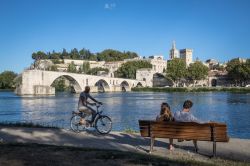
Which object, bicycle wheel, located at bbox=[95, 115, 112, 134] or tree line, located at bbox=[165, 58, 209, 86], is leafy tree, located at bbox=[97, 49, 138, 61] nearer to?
tree line, located at bbox=[165, 58, 209, 86]

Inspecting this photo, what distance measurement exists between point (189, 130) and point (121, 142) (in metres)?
2.31

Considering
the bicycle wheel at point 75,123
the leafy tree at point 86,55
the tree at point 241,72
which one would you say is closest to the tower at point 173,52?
the leafy tree at point 86,55

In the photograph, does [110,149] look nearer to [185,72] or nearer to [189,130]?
[189,130]

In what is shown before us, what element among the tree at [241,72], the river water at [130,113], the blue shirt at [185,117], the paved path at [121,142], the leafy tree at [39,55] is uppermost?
the leafy tree at [39,55]

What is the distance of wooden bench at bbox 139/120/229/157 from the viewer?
7.84 metres

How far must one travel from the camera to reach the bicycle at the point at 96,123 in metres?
11.5

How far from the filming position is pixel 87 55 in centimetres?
18675

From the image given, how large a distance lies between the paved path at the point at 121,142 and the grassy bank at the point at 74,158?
37.2 inches

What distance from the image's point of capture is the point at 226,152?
852 centimetres

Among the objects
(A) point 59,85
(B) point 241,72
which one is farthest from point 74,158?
(A) point 59,85

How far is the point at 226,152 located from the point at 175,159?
66.0 inches

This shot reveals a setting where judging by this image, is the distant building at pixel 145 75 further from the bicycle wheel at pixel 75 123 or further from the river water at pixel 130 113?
the bicycle wheel at pixel 75 123

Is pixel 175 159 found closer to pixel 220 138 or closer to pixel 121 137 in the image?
pixel 220 138

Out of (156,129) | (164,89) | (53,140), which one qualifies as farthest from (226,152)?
(164,89)
